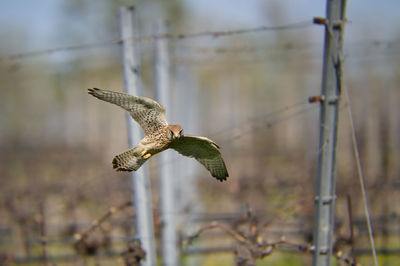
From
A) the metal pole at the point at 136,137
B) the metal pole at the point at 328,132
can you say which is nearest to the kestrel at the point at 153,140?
the metal pole at the point at 136,137

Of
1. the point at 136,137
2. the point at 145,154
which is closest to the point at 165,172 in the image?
the point at 136,137

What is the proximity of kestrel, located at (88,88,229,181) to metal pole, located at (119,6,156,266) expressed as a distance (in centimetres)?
54

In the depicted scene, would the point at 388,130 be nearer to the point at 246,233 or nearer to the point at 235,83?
the point at 235,83

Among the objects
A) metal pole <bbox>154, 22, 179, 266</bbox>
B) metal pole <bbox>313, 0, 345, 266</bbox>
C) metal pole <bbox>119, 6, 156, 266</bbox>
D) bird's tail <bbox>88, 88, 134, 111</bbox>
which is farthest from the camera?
metal pole <bbox>154, 22, 179, 266</bbox>

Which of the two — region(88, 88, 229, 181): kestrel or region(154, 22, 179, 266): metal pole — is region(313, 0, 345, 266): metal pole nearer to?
region(88, 88, 229, 181): kestrel

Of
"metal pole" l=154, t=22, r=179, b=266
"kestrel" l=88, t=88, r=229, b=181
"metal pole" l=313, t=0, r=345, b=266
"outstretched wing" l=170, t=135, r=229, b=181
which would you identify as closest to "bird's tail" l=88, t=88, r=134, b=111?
"kestrel" l=88, t=88, r=229, b=181

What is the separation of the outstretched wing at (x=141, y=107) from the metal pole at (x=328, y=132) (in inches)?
41.1

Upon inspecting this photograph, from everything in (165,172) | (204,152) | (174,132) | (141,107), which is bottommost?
(165,172)

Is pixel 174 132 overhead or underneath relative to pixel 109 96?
underneath

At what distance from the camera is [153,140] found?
9.71 ft

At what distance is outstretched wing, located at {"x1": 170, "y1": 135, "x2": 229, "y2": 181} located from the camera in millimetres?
2912

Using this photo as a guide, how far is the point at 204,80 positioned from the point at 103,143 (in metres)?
4.59

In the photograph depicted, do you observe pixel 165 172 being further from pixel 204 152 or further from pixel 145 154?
pixel 145 154

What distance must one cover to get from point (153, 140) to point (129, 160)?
0.21 metres
